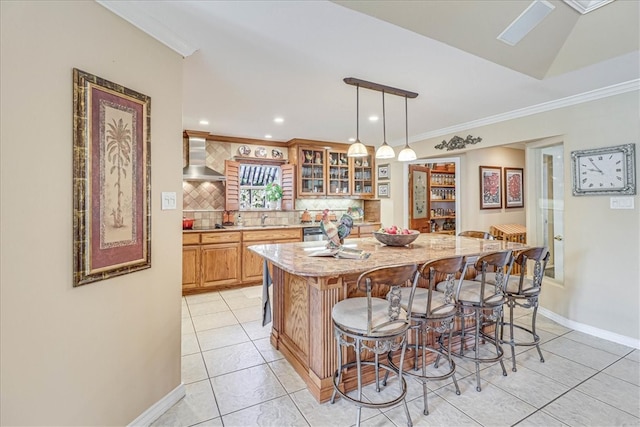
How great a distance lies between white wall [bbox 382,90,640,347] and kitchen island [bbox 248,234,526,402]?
1.12 m

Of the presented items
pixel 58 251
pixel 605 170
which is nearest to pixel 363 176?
pixel 605 170

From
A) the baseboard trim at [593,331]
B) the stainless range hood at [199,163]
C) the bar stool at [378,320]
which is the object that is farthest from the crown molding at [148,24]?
the baseboard trim at [593,331]

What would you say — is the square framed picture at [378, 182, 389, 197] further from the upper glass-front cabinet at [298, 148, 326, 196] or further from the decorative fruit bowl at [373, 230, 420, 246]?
the decorative fruit bowl at [373, 230, 420, 246]

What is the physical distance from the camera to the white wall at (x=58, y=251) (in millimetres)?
1223

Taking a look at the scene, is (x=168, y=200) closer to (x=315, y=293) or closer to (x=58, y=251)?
(x=58, y=251)

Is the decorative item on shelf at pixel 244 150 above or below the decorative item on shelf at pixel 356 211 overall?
above

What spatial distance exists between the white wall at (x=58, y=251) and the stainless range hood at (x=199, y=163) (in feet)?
9.22

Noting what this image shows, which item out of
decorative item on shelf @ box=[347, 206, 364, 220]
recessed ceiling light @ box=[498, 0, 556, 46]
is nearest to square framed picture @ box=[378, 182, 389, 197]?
decorative item on shelf @ box=[347, 206, 364, 220]

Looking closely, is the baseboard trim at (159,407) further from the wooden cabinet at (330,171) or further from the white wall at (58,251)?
the wooden cabinet at (330,171)

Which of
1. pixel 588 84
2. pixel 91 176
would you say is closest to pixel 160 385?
pixel 91 176

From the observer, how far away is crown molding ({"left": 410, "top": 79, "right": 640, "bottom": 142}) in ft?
9.25

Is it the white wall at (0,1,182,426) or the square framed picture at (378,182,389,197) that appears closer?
the white wall at (0,1,182,426)

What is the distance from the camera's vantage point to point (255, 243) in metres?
4.78

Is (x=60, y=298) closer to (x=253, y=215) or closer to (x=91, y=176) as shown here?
(x=91, y=176)
